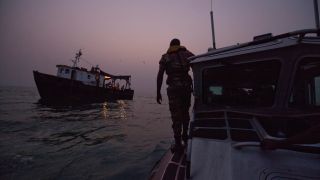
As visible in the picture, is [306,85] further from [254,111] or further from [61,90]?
[61,90]

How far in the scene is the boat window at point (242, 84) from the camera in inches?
122

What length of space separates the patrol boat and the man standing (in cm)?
41

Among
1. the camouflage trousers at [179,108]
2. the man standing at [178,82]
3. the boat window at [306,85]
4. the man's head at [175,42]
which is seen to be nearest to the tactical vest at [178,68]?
the man standing at [178,82]

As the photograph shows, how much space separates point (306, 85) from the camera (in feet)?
11.5

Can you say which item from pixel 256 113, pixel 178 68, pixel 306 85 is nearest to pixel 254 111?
pixel 256 113

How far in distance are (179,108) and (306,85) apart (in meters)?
2.12

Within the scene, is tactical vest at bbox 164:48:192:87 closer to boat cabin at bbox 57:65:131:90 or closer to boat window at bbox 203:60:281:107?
boat window at bbox 203:60:281:107

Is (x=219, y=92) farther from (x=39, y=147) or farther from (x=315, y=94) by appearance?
(x=39, y=147)

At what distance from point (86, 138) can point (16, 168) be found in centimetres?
453

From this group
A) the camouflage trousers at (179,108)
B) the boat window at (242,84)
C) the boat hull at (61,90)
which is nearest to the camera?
the boat window at (242,84)

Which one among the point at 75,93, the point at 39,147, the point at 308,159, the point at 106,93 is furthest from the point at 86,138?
the point at 106,93

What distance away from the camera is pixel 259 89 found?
130 inches

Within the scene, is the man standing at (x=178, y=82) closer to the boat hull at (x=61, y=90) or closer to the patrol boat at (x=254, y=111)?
the patrol boat at (x=254, y=111)

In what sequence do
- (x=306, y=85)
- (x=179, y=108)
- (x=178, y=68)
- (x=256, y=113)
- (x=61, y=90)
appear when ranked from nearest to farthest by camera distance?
(x=256, y=113), (x=306, y=85), (x=179, y=108), (x=178, y=68), (x=61, y=90)
